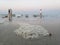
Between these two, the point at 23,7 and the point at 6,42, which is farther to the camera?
the point at 23,7

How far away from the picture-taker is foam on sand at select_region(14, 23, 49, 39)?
1.40m

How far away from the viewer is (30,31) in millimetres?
1427

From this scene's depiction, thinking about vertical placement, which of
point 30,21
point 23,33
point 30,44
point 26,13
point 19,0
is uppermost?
point 19,0

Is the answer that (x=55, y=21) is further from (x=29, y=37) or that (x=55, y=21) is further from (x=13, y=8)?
(x=13, y=8)

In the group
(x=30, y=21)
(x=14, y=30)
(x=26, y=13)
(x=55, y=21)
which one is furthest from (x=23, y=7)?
(x=55, y=21)

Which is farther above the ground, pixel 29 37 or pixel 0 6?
pixel 0 6

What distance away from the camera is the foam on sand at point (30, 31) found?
4.61 feet

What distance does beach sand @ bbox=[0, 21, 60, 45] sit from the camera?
135 centimetres

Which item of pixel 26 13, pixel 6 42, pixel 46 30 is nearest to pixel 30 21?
pixel 26 13

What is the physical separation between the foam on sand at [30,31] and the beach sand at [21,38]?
0.05m

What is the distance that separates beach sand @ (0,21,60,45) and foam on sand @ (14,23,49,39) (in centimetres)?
5

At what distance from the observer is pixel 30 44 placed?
134cm

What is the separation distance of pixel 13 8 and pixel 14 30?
289 millimetres

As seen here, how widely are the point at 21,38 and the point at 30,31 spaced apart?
0.47 ft
